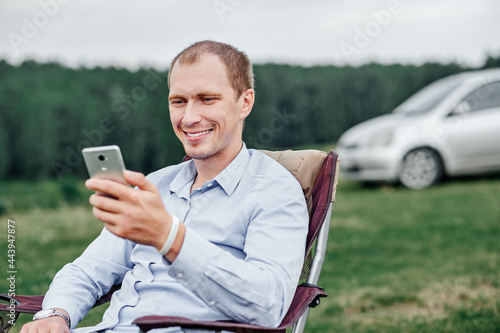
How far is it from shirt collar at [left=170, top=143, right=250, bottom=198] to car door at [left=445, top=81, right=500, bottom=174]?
8631 millimetres

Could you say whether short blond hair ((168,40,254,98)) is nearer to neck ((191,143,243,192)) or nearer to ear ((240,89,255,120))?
ear ((240,89,255,120))

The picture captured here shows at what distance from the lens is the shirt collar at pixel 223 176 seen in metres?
2.54

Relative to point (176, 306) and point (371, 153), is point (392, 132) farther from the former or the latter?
point (176, 306)

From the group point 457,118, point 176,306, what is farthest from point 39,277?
point 457,118

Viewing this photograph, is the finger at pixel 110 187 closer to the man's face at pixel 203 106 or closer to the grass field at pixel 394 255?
the man's face at pixel 203 106

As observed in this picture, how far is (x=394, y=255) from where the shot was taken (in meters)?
7.03

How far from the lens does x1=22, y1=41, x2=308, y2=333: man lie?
2049mm

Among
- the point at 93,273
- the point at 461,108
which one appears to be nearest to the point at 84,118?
the point at 461,108

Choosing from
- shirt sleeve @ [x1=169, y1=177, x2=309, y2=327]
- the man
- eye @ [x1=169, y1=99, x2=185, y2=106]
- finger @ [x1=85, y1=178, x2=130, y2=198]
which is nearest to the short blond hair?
the man

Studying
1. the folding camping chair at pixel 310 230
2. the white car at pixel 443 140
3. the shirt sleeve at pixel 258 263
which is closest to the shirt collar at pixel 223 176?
the shirt sleeve at pixel 258 263

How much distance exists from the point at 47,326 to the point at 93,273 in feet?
1.07

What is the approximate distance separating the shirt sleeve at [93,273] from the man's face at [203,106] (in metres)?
0.59

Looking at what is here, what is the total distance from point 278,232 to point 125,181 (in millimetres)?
672

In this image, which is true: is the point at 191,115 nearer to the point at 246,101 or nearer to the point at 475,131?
the point at 246,101
